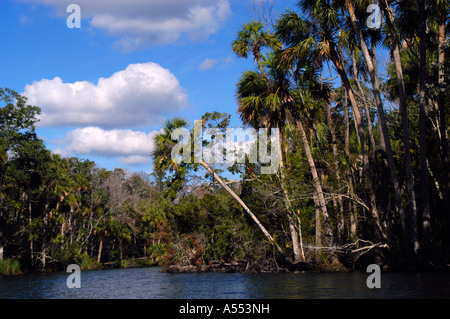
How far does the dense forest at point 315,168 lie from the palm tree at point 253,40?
0.20 feet

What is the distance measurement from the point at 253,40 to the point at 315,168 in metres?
8.58

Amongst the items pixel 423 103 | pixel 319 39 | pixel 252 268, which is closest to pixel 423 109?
pixel 423 103

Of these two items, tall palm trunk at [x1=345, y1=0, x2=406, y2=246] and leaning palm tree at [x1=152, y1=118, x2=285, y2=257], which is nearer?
tall palm trunk at [x1=345, y1=0, x2=406, y2=246]

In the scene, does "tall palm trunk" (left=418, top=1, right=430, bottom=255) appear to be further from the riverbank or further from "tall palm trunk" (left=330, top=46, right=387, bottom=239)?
the riverbank

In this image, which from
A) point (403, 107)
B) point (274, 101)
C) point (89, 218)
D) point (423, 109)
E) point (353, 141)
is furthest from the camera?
point (89, 218)

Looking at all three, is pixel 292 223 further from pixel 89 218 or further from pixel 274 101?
pixel 89 218

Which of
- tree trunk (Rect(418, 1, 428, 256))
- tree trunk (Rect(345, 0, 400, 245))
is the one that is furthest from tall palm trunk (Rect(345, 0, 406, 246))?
tree trunk (Rect(418, 1, 428, 256))

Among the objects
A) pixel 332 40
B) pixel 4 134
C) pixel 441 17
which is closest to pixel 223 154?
pixel 332 40

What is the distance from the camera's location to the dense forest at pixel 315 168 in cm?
2023

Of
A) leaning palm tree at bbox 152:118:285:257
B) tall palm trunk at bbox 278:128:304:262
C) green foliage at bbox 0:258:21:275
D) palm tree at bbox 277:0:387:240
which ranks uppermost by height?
Result: palm tree at bbox 277:0:387:240

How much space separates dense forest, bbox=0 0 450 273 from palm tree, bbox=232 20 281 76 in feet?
0.20

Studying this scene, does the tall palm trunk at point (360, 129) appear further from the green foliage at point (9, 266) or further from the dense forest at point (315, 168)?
the green foliage at point (9, 266)

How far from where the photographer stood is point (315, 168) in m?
25.1

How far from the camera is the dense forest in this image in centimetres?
2023
